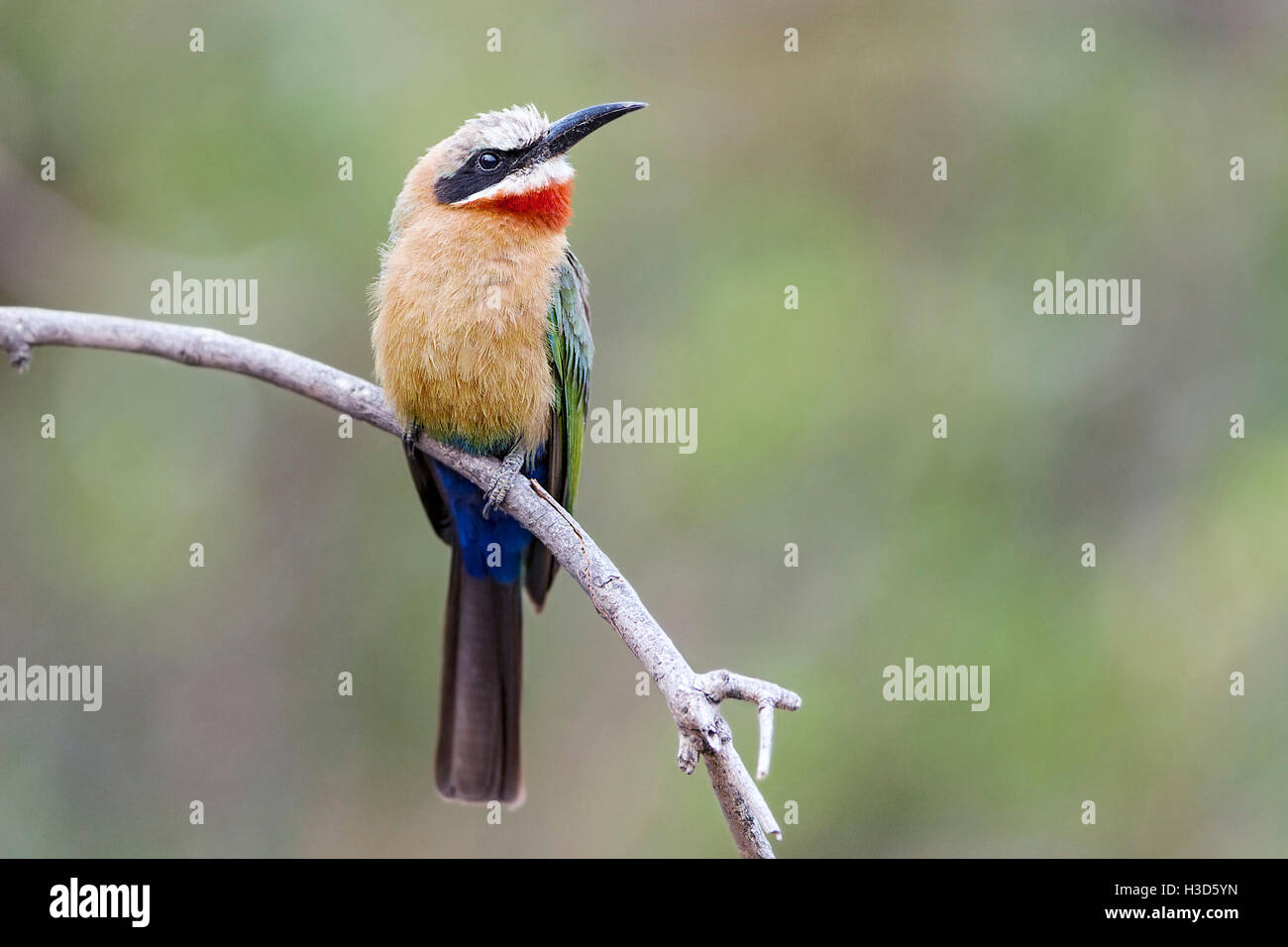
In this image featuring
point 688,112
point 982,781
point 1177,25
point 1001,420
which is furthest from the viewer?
point 688,112

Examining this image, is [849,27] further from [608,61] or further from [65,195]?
[65,195]

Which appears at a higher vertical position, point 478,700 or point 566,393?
point 566,393

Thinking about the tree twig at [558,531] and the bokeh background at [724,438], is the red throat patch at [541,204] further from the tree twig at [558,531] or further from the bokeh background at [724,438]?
the bokeh background at [724,438]

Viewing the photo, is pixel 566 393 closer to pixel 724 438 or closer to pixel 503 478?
pixel 503 478

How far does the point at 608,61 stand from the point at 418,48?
1109mm

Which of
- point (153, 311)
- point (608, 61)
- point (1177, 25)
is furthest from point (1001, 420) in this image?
point (153, 311)

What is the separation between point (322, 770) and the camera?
740 centimetres

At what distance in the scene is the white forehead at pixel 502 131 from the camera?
190 inches

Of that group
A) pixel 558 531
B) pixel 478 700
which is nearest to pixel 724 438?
pixel 478 700

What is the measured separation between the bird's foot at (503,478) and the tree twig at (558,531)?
0.03m

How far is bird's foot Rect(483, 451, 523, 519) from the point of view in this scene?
178 inches

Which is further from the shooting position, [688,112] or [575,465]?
[688,112]

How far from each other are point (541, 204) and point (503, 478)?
1.01m

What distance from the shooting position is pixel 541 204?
188 inches
